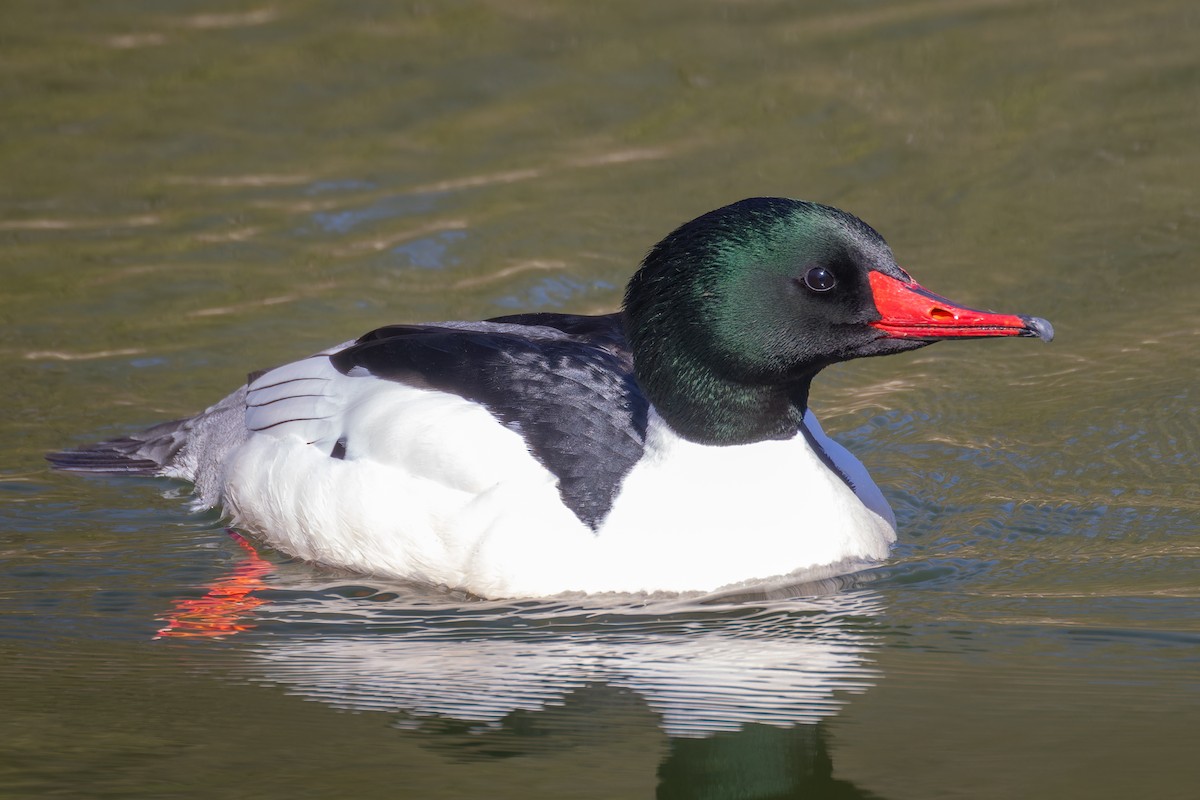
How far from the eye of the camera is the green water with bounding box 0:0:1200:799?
4.33 m

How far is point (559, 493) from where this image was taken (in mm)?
5547

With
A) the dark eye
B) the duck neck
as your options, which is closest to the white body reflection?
the duck neck

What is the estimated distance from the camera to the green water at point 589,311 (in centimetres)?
433

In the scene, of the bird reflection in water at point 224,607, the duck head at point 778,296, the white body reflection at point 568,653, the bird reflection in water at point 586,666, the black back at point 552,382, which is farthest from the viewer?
the black back at point 552,382

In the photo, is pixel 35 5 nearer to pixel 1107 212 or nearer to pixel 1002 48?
pixel 1002 48

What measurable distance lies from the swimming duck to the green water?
162mm

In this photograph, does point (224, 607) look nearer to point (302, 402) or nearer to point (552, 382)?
point (302, 402)

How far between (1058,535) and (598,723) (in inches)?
94.0

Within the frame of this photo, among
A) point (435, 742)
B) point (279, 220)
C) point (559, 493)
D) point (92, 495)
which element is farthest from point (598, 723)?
point (279, 220)

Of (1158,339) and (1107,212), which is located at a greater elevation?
(1107,212)

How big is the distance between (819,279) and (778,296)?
14 centimetres

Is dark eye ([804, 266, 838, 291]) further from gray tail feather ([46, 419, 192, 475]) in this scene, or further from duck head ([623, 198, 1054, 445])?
gray tail feather ([46, 419, 192, 475])

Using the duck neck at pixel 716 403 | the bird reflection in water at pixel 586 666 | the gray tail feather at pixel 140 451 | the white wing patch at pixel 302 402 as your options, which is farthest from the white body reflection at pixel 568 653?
the gray tail feather at pixel 140 451

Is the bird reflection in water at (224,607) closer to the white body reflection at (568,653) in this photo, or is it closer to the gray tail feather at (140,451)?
the white body reflection at (568,653)
